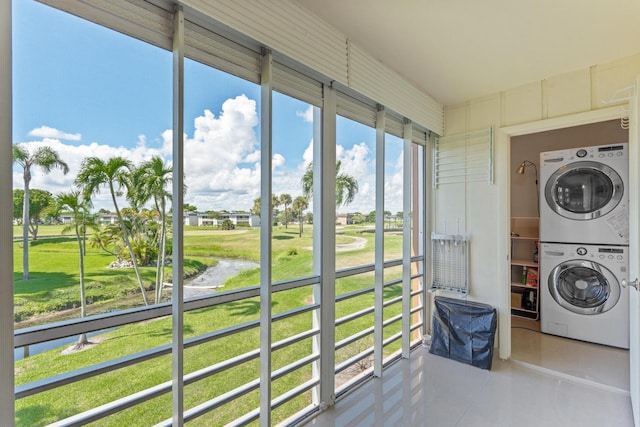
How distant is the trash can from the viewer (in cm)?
266

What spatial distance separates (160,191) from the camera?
1433mm

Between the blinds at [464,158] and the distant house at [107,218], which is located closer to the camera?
the distant house at [107,218]

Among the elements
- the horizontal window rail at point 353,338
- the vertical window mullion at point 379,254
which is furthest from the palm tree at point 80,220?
the vertical window mullion at point 379,254

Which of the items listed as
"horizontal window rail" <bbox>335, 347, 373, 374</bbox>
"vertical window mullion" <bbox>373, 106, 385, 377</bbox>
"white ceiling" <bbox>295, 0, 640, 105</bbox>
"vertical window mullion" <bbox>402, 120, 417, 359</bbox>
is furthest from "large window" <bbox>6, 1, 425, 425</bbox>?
"vertical window mullion" <bbox>402, 120, 417, 359</bbox>

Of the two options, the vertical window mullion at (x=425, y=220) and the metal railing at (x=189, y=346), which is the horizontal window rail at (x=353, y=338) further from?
the vertical window mullion at (x=425, y=220)

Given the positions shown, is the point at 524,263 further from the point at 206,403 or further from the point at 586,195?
the point at 206,403

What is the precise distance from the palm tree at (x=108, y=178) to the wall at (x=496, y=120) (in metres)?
2.94

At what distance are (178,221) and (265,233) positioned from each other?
498 millimetres

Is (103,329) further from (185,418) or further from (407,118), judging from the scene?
(407,118)

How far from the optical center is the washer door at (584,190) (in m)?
2.94

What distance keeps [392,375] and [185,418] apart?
1.76 m

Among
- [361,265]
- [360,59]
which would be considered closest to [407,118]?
A: [360,59]

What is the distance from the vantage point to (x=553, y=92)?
2596 mm

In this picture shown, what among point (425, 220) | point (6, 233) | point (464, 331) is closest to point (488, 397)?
point (464, 331)
